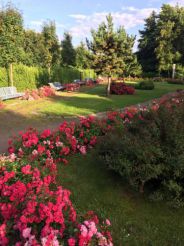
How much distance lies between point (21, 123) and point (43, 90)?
338 inches

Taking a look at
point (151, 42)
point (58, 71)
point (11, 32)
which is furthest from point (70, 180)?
point (151, 42)

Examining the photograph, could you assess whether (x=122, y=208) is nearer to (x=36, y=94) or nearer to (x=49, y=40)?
(x=36, y=94)

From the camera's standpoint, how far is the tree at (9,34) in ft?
57.5

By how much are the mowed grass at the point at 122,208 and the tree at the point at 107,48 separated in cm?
1365

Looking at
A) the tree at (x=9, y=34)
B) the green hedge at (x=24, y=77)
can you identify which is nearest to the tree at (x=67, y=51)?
the green hedge at (x=24, y=77)

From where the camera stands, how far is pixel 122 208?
3.93 metres

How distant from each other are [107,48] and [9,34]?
622cm

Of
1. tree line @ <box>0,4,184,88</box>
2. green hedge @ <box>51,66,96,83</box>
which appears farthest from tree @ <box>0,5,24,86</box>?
green hedge @ <box>51,66,96,83</box>

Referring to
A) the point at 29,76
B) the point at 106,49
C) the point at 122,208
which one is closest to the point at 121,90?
the point at 106,49

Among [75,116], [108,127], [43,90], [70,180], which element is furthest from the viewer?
[43,90]

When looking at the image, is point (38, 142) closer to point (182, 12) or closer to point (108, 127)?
point (108, 127)

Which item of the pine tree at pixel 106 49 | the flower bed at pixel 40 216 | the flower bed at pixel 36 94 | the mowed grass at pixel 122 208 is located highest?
the pine tree at pixel 106 49

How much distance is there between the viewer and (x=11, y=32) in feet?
58.7

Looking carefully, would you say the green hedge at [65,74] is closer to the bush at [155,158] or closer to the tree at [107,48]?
the tree at [107,48]
